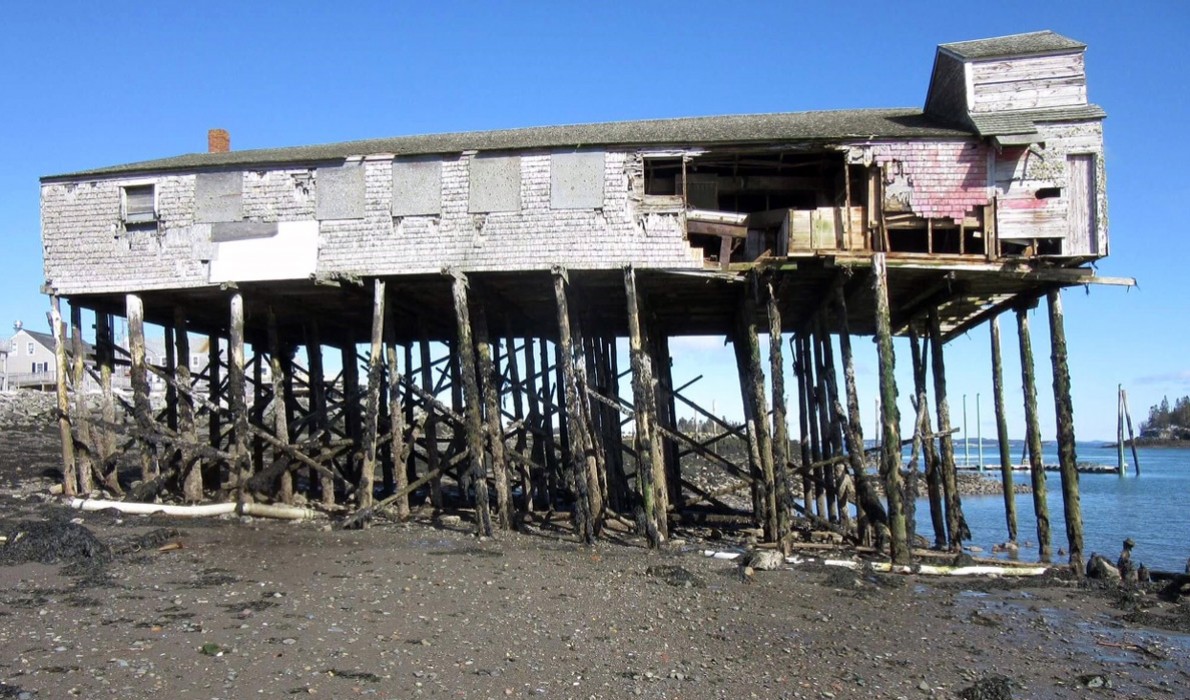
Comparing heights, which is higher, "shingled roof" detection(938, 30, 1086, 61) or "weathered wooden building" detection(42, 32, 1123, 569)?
"shingled roof" detection(938, 30, 1086, 61)

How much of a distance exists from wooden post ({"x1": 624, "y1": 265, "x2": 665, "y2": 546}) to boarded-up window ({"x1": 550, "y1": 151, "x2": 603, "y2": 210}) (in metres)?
1.70

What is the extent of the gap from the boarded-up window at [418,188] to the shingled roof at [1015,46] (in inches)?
392

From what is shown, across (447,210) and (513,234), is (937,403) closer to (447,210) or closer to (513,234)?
(513,234)

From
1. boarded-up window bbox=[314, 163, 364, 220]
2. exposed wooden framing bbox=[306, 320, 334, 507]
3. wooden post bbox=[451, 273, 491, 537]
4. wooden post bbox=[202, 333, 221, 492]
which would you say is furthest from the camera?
wooden post bbox=[202, 333, 221, 492]

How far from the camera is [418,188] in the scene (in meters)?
17.0

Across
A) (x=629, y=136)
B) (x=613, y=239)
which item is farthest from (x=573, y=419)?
(x=629, y=136)

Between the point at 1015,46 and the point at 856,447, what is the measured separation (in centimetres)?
797

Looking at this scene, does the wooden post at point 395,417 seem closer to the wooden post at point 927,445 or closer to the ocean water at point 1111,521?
the wooden post at point 927,445

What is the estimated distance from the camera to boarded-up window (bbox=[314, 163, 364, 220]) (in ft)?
56.2

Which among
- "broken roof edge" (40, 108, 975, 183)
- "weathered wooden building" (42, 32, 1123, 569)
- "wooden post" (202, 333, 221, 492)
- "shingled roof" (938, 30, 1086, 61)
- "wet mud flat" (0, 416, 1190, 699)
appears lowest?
"wet mud flat" (0, 416, 1190, 699)

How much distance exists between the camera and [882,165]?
1577cm

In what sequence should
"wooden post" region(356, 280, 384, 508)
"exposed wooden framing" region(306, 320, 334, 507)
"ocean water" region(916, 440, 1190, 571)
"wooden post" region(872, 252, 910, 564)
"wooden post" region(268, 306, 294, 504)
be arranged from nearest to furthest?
"wooden post" region(872, 252, 910, 564)
"wooden post" region(356, 280, 384, 508)
"wooden post" region(268, 306, 294, 504)
"exposed wooden framing" region(306, 320, 334, 507)
"ocean water" region(916, 440, 1190, 571)

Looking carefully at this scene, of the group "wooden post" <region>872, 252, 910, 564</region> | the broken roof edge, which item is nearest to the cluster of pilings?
"wooden post" <region>872, 252, 910, 564</region>

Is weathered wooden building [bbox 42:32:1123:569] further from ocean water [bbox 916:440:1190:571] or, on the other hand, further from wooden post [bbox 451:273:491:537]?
ocean water [bbox 916:440:1190:571]
